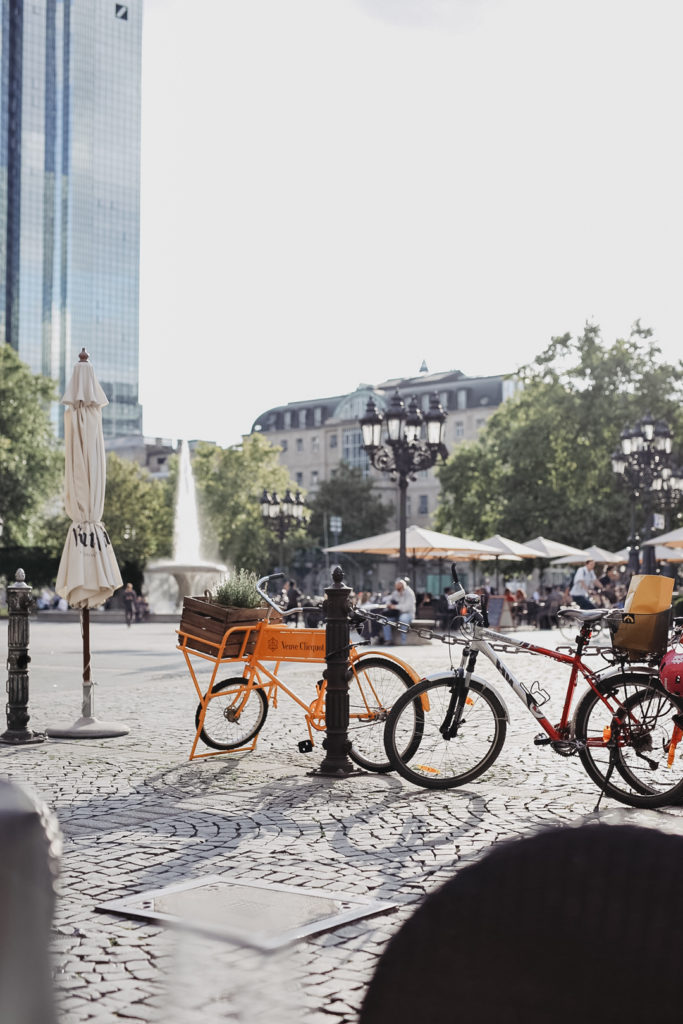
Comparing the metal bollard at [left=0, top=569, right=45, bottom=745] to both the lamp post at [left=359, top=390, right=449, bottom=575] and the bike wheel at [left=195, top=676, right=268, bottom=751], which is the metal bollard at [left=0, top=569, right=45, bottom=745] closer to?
the bike wheel at [left=195, top=676, right=268, bottom=751]

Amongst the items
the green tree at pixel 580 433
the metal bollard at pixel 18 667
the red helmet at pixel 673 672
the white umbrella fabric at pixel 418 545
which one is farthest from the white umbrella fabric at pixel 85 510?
the green tree at pixel 580 433

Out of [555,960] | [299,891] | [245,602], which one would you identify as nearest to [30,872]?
[555,960]

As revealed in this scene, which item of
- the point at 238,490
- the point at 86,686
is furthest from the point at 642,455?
the point at 238,490

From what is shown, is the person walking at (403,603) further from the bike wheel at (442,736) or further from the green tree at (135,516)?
the green tree at (135,516)

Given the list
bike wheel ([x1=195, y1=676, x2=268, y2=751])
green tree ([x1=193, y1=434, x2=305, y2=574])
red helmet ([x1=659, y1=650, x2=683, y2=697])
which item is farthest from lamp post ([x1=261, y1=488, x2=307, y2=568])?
green tree ([x1=193, y1=434, x2=305, y2=574])

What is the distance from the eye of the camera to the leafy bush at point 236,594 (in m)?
8.22

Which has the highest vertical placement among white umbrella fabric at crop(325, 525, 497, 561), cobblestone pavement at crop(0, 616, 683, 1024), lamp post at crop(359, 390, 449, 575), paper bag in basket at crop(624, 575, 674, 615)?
lamp post at crop(359, 390, 449, 575)

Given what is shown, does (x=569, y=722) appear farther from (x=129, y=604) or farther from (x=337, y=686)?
(x=129, y=604)

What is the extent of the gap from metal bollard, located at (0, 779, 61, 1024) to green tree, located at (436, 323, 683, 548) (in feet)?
153

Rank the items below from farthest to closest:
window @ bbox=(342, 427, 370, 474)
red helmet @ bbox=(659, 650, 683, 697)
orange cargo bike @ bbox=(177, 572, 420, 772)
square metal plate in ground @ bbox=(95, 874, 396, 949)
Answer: window @ bbox=(342, 427, 370, 474) → orange cargo bike @ bbox=(177, 572, 420, 772) → red helmet @ bbox=(659, 650, 683, 697) → square metal plate in ground @ bbox=(95, 874, 396, 949)

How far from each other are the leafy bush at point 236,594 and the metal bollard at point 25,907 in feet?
23.0

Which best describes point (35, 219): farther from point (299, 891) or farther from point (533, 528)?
point (299, 891)

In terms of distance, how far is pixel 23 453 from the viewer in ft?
182

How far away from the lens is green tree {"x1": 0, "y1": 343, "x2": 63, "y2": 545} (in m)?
54.7
